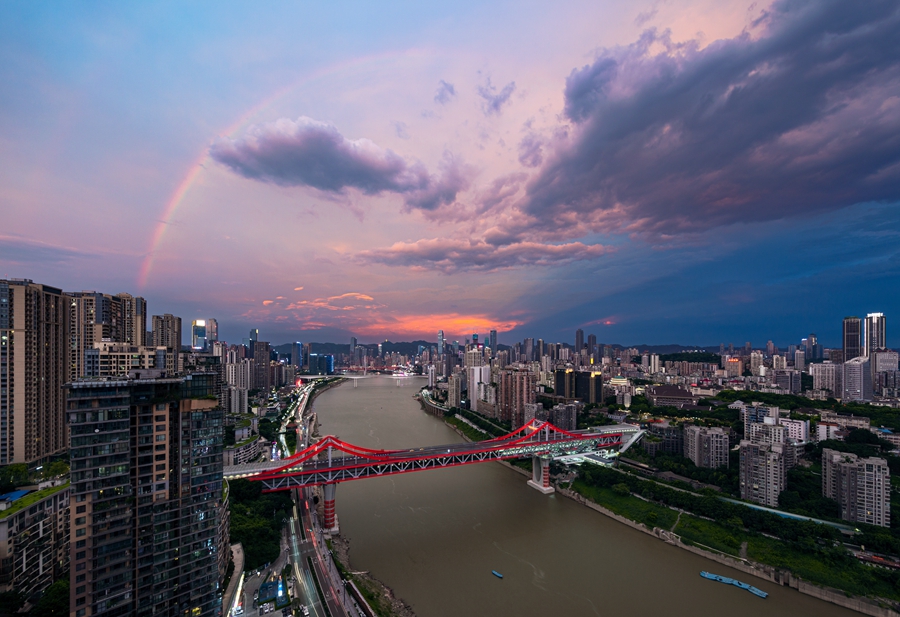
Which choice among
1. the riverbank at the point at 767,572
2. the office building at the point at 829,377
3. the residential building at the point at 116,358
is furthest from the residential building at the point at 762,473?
the office building at the point at 829,377

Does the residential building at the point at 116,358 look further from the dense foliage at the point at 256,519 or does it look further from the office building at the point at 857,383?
the office building at the point at 857,383

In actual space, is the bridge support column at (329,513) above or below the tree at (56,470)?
below

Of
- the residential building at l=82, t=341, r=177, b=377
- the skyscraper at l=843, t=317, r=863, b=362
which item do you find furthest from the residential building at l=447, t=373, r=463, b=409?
the skyscraper at l=843, t=317, r=863, b=362

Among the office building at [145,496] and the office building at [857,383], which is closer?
the office building at [145,496]

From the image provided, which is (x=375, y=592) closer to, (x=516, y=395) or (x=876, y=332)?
(x=516, y=395)

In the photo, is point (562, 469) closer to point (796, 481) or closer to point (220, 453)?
point (796, 481)

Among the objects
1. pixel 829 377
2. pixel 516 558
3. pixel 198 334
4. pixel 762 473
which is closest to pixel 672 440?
pixel 762 473
